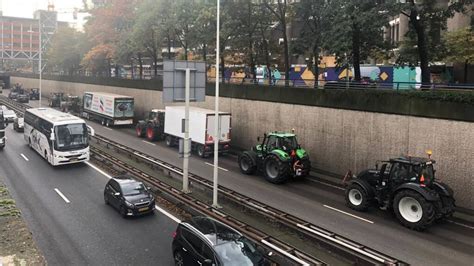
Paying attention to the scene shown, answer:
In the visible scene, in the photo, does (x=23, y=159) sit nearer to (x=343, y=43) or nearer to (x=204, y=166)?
(x=204, y=166)

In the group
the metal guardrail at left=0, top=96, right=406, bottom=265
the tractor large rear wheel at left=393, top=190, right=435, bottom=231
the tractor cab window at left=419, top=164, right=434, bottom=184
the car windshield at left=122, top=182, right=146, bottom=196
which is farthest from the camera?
the car windshield at left=122, top=182, right=146, bottom=196

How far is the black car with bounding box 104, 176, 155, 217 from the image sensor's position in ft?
56.5

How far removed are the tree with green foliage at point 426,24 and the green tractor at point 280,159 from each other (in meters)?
8.41

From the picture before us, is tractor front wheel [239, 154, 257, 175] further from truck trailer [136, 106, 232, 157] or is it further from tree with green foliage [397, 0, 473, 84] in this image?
tree with green foliage [397, 0, 473, 84]

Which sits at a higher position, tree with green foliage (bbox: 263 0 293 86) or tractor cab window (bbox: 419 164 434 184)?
tree with green foliage (bbox: 263 0 293 86)

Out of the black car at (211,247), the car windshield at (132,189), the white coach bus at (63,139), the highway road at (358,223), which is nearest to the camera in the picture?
the black car at (211,247)

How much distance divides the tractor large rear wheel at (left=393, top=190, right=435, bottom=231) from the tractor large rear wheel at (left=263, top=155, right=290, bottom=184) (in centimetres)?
715

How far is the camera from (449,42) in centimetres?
3366

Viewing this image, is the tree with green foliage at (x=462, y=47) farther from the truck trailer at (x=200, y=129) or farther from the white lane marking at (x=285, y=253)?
the white lane marking at (x=285, y=253)

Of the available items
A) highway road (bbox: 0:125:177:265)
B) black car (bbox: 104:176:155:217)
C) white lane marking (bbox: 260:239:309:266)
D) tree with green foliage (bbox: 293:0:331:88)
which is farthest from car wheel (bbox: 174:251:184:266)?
tree with green foliage (bbox: 293:0:331:88)

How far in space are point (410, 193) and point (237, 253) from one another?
8.66 metres

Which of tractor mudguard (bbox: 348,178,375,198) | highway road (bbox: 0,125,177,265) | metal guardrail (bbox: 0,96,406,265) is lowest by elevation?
highway road (bbox: 0,125,177,265)

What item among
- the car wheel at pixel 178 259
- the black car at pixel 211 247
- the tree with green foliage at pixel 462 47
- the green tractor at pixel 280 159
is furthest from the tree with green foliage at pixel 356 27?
the car wheel at pixel 178 259

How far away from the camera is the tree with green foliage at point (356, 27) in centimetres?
2253
